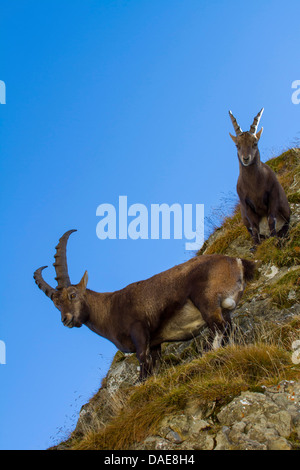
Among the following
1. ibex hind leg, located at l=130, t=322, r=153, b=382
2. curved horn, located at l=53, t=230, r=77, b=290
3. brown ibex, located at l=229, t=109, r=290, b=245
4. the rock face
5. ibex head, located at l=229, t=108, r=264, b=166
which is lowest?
the rock face

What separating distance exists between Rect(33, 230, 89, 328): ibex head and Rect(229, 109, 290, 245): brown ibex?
4638mm

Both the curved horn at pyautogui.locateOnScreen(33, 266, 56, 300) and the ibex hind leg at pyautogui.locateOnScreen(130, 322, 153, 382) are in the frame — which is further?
the curved horn at pyautogui.locateOnScreen(33, 266, 56, 300)

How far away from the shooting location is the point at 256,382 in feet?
25.0

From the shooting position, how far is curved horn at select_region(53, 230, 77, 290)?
444 inches

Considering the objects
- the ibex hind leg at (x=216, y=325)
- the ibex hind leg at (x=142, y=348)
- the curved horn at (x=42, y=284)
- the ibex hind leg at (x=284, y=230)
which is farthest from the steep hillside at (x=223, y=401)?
the ibex hind leg at (x=284, y=230)

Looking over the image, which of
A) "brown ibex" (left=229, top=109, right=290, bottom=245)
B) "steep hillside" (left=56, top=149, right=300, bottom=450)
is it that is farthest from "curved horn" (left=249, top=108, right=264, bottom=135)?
"steep hillside" (left=56, top=149, right=300, bottom=450)

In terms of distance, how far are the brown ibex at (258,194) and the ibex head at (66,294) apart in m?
4.64

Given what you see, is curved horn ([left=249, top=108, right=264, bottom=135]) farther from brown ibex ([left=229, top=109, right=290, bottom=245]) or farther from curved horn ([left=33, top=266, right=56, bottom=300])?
curved horn ([left=33, top=266, right=56, bottom=300])

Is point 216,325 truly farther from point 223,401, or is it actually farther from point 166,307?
point 223,401

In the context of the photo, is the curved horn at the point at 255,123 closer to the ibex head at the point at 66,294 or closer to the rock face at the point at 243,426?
the ibex head at the point at 66,294

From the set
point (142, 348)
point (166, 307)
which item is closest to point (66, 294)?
point (142, 348)

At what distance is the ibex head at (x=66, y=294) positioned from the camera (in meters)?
11.0
